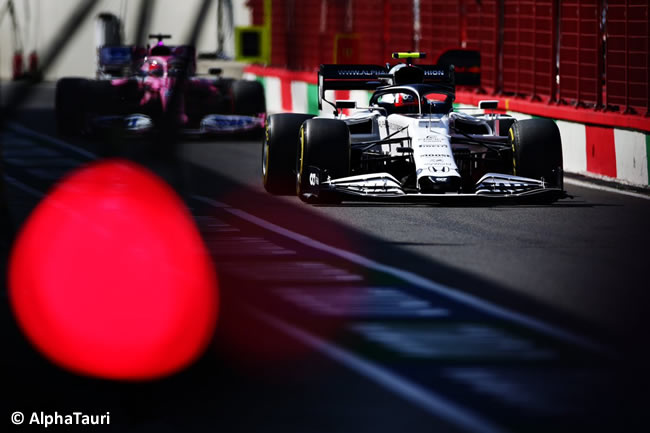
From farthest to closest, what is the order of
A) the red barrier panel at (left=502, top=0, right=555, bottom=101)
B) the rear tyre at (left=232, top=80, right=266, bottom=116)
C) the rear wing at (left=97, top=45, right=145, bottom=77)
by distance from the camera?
the rear wing at (left=97, top=45, right=145, bottom=77) < the rear tyre at (left=232, top=80, right=266, bottom=116) < the red barrier panel at (left=502, top=0, right=555, bottom=101)

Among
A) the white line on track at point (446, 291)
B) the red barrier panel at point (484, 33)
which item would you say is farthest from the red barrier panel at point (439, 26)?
the white line on track at point (446, 291)

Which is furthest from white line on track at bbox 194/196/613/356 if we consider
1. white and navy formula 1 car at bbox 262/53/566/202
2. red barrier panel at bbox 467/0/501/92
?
red barrier panel at bbox 467/0/501/92

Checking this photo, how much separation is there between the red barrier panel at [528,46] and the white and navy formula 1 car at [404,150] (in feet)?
19.4

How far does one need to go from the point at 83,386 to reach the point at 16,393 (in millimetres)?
282

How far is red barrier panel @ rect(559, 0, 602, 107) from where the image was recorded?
19.0 m

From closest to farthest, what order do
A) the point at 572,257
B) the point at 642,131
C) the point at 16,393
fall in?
the point at 16,393 → the point at 572,257 → the point at 642,131

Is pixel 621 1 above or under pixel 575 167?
above

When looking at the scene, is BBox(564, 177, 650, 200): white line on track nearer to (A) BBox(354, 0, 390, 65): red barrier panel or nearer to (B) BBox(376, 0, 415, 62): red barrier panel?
(B) BBox(376, 0, 415, 62): red barrier panel

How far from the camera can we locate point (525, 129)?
13.9 metres

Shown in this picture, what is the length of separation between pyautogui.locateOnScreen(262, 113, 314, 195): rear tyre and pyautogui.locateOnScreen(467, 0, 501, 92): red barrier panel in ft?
28.8

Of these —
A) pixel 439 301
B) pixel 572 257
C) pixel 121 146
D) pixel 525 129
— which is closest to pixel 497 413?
pixel 439 301

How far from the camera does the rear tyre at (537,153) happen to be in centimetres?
1377

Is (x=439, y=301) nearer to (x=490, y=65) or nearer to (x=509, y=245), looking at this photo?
(x=509, y=245)
